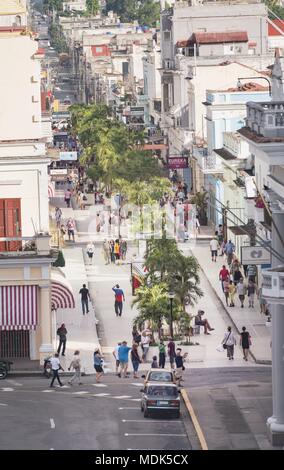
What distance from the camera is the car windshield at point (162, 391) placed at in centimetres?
5125

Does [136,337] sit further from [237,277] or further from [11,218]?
[237,277]

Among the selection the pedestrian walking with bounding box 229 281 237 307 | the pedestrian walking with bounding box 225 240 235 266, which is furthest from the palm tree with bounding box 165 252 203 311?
the pedestrian walking with bounding box 225 240 235 266

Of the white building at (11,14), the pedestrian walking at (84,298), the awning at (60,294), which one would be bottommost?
the pedestrian walking at (84,298)

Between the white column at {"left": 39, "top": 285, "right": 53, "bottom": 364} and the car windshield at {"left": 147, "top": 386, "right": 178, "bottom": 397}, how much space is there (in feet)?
34.7

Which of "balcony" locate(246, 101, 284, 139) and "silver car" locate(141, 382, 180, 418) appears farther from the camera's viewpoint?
"silver car" locate(141, 382, 180, 418)

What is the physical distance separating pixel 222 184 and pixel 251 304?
25.9m

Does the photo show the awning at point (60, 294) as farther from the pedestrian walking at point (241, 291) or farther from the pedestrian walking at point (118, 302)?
the pedestrian walking at point (241, 291)

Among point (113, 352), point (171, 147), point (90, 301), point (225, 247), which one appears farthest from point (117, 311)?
point (171, 147)

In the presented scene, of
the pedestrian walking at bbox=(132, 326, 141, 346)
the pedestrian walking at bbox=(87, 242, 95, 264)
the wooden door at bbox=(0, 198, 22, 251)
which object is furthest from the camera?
the pedestrian walking at bbox=(87, 242, 95, 264)

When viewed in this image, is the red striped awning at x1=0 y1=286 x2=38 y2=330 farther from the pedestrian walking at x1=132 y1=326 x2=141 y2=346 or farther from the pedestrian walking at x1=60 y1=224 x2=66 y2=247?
the pedestrian walking at x1=60 y1=224 x2=66 y2=247

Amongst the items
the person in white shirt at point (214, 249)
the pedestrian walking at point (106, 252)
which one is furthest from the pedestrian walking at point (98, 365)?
the pedestrian walking at point (106, 252)

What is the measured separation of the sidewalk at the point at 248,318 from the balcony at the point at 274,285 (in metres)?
17.5

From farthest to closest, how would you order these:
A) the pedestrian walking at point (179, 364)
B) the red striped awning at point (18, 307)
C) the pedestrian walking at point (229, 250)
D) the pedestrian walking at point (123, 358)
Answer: the pedestrian walking at point (229, 250)
the red striped awning at point (18, 307)
the pedestrian walking at point (123, 358)
the pedestrian walking at point (179, 364)

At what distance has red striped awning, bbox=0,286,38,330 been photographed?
6144 centimetres
